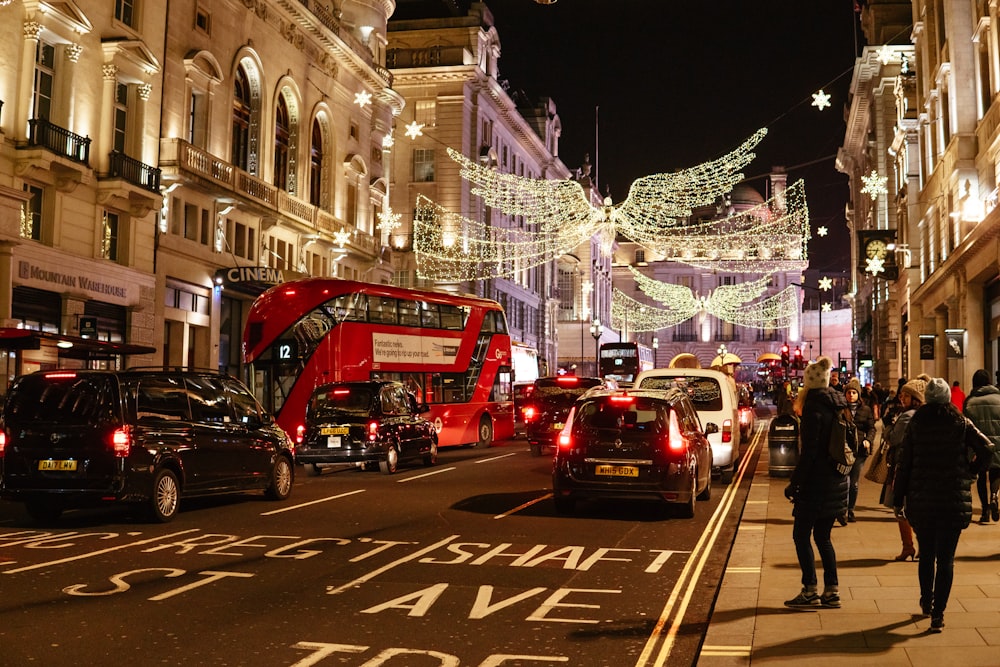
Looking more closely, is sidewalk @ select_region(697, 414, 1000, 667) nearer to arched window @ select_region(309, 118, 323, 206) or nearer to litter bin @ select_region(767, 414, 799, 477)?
litter bin @ select_region(767, 414, 799, 477)

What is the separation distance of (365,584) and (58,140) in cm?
Answer: 2265

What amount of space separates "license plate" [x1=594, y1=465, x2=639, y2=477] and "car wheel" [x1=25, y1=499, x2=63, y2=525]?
670 cm

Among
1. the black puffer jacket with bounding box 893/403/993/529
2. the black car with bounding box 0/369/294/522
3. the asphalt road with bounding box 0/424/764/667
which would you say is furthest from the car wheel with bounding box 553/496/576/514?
the black puffer jacket with bounding box 893/403/993/529

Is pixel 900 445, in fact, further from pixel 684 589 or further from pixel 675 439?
pixel 675 439

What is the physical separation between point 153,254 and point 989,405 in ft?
84.8

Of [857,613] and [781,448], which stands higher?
[781,448]

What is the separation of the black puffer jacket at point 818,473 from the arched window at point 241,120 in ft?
107

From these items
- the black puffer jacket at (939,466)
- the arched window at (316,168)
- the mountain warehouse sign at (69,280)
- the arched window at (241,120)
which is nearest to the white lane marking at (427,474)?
the mountain warehouse sign at (69,280)

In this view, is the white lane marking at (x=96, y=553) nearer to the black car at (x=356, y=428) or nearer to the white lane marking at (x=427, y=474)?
the white lane marking at (x=427, y=474)

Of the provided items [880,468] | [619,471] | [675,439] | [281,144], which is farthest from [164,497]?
[281,144]

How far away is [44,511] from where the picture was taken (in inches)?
532

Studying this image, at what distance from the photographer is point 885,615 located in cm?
740

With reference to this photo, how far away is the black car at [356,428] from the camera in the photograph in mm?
20312

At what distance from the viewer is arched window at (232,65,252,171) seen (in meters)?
37.8
